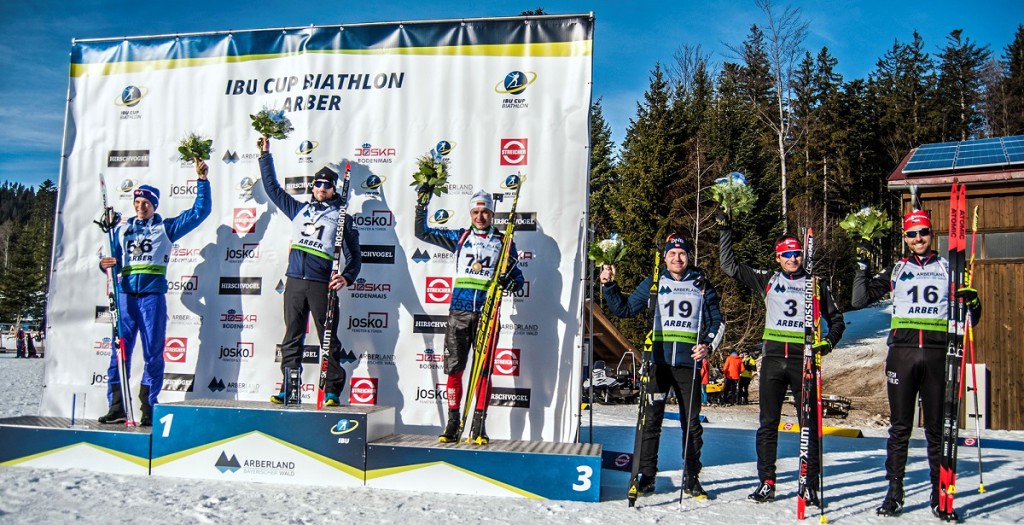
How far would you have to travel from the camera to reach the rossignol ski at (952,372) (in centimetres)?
527

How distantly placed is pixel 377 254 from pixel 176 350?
252cm

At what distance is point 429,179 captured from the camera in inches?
273

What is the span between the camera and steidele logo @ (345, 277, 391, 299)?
7.45m

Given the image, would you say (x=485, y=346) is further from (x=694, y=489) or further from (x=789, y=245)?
(x=789, y=245)

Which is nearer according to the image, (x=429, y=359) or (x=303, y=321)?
(x=303, y=321)

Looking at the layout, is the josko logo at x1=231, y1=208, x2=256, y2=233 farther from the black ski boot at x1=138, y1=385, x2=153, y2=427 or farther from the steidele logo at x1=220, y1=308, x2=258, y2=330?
the black ski boot at x1=138, y1=385, x2=153, y2=427

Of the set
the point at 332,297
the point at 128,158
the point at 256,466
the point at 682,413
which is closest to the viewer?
the point at 682,413

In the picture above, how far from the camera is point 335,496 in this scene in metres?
5.48

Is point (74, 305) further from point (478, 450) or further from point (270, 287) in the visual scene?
point (478, 450)

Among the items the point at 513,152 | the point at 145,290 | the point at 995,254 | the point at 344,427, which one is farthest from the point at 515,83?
the point at 995,254

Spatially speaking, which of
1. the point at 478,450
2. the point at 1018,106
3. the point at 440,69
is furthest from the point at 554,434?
the point at 1018,106

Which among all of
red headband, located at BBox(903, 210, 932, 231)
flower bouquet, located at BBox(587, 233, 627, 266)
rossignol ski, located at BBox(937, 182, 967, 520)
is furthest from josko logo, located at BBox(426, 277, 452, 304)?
rossignol ski, located at BBox(937, 182, 967, 520)

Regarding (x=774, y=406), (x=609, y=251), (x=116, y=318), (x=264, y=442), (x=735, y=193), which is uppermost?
(x=735, y=193)

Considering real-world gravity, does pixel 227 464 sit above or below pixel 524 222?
below
